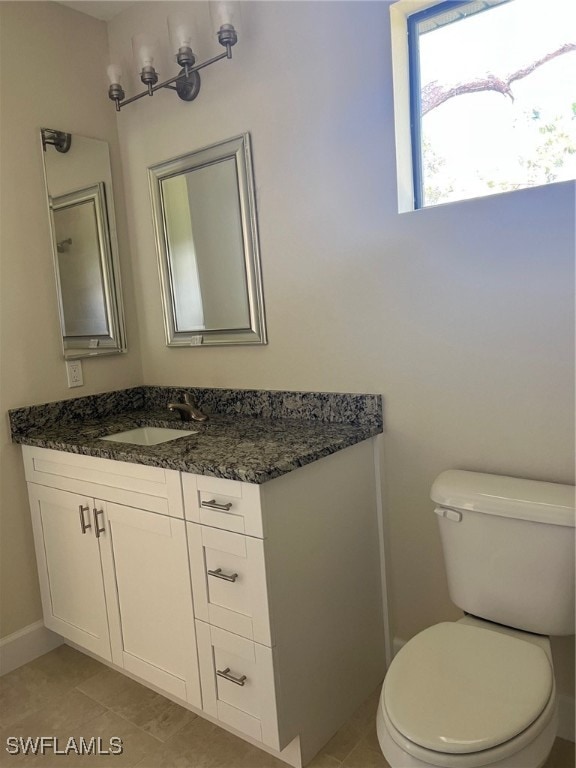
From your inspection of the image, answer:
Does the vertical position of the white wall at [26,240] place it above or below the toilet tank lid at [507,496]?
above

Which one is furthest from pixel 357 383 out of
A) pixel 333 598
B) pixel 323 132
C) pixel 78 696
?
pixel 78 696

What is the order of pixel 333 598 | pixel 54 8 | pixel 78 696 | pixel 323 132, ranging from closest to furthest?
1. pixel 333 598
2. pixel 323 132
3. pixel 78 696
4. pixel 54 8

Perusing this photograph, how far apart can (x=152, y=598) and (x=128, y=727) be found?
422 mm

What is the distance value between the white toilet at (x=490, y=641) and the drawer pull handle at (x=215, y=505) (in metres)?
0.54

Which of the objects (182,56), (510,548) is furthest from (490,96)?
(510,548)

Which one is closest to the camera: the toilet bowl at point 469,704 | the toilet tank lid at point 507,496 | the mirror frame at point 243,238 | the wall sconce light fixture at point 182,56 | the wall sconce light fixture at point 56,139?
the toilet bowl at point 469,704

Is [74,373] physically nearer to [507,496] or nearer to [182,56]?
[182,56]

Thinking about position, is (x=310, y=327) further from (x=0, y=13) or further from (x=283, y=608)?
(x=0, y=13)

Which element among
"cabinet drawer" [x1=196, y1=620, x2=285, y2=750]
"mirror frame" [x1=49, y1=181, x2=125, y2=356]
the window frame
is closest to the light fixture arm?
"mirror frame" [x1=49, y1=181, x2=125, y2=356]

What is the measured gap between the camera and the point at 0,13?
1979 millimetres

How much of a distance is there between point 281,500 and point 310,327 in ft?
2.25

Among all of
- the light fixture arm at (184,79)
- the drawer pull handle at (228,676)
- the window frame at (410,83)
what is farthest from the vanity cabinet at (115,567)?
the light fixture arm at (184,79)

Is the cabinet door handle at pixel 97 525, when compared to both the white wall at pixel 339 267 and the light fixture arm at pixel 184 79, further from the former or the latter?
the light fixture arm at pixel 184 79

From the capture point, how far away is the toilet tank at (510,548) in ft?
4.35
